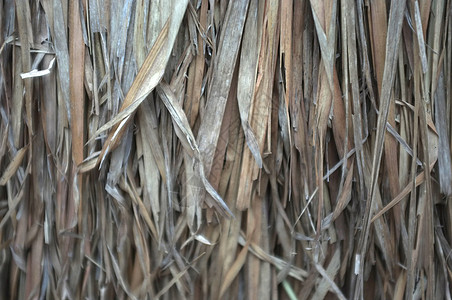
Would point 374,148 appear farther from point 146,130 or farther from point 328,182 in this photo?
point 146,130

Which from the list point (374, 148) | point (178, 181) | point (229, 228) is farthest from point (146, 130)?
point (374, 148)

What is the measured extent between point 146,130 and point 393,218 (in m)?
0.40

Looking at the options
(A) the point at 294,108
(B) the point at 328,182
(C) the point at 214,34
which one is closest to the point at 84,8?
(C) the point at 214,34

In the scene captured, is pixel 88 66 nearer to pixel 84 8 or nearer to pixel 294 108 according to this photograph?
pixel 84 8

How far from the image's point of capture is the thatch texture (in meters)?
0.72

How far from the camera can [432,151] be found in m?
0.73

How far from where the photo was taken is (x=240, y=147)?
2.42ft

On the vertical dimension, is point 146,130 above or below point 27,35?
below

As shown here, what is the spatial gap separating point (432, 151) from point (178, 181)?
1.25ft

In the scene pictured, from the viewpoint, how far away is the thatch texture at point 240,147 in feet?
2.36

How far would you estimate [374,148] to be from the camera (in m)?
0.72

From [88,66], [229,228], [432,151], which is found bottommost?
[229,228]

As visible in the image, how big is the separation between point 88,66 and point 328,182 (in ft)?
1.34

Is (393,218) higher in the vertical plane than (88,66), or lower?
lower
